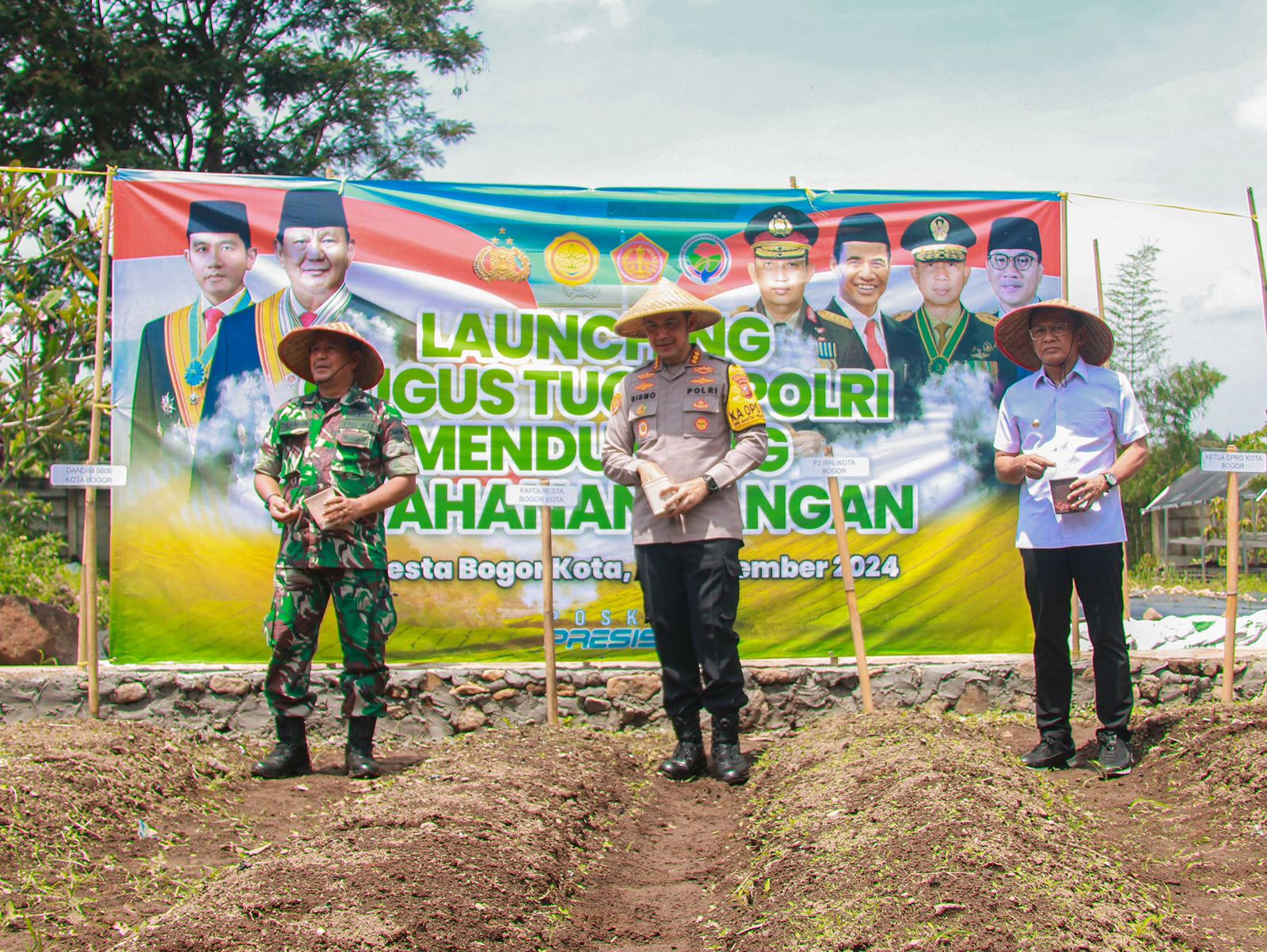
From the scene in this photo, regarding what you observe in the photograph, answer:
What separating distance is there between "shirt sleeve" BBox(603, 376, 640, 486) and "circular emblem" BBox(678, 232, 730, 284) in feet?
3.23

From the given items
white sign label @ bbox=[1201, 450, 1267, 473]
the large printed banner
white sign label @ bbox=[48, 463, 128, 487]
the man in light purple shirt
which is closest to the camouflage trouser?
the large printed banner

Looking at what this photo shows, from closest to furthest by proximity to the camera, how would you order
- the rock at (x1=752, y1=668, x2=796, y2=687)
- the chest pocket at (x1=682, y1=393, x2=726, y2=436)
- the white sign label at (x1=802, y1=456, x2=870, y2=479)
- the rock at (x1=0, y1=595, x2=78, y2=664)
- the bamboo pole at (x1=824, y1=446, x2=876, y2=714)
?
the chest pocket at (x1=682, y1=393, x2=726, y2=436)
the white sign label at (x1=802, y1=456, x2=870, y2=479)
the bamboo pole at (x1=824, y1=446, x2=876, y2=714)
the rock at (x1=752, y1=668, x2=796, y2=687)
the rock at (x1=0, y1=595, x2=78, y2=664)

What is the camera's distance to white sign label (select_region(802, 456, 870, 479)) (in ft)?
15.0

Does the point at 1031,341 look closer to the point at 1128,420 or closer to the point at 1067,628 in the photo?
the point at 1128,420

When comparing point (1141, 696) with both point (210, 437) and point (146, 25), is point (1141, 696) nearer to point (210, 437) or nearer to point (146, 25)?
point (210, 437)

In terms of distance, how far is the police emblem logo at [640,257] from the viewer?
17.4 ft

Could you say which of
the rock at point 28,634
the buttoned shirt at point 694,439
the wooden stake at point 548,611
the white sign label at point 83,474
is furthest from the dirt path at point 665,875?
the rock at point 28,634

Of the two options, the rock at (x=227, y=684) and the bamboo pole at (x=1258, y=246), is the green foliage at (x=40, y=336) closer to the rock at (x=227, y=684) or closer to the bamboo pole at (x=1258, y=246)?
the rock at (x=227, y=684)

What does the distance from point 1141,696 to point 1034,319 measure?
6.32 ft

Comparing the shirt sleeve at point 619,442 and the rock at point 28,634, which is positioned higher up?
the shirt sleeve at point 619,442

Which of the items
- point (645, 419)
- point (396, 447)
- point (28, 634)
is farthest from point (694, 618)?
point (28, 634)

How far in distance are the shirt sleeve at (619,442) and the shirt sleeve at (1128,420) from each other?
5.82ft

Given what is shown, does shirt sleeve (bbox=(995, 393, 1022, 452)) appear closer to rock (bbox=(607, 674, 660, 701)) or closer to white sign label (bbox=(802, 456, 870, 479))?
white sign label (bbox=(802, 456, 870, 479))

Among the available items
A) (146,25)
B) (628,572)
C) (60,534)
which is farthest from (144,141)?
(628,572)
